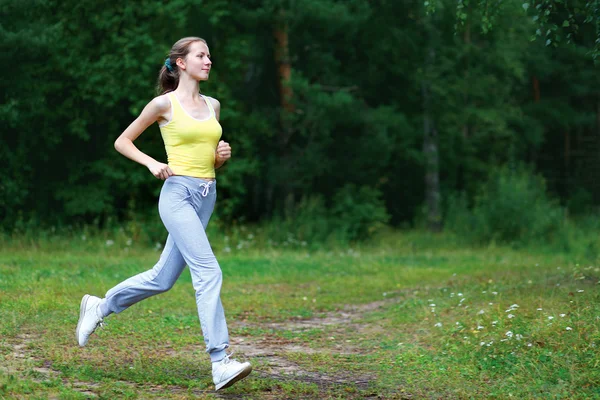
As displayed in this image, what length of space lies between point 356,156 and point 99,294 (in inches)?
534

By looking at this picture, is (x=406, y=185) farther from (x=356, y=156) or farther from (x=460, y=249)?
(x=460, y=249)

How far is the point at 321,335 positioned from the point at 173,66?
3.66 metres

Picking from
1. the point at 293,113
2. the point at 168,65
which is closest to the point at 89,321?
the point at 168,65

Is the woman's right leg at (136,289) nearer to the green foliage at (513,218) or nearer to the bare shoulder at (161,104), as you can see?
the bare shoulder at (161,104)

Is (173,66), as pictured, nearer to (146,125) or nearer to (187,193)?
(146,125)

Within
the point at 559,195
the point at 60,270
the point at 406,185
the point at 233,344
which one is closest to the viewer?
the point at 233,344

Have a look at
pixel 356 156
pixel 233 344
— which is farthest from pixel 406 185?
pixel 233 344

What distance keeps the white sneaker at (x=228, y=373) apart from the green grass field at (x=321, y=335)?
0.11 m

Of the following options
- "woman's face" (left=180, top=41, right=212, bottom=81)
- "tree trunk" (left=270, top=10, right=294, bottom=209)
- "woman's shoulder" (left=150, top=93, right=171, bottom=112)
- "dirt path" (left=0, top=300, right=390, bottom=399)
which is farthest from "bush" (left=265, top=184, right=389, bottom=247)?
"woman's shoulder" (left=150, top=93, right=171, bottom=112)

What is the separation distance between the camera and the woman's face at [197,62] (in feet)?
20.5

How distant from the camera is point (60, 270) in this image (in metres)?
12.4

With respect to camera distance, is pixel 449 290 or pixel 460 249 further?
pixel 460 249

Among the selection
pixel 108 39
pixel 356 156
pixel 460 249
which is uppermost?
pixel 108 39

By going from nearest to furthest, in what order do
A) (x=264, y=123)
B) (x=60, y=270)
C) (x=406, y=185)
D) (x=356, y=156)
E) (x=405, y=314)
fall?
(x=405, y=314) < (x=60, y=270) < (x=264, y=123) < (x=356, y=156) < (x=406, y=185)
